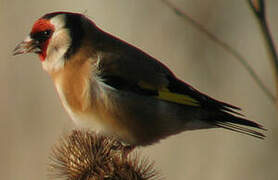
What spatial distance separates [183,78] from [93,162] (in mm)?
3036

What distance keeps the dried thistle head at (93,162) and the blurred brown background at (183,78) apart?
93.4 inches

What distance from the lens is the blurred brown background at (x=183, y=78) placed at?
7547mm

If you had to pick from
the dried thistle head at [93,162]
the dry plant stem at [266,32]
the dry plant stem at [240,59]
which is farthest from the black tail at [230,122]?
the dry plant stem at [266,32]

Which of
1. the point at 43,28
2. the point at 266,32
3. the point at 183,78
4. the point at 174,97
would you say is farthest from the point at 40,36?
the point at 266,32

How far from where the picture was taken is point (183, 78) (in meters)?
7.79

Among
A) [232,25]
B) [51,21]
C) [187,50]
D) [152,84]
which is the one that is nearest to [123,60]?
[152,84]

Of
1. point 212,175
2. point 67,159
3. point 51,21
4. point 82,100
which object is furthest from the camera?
point 212,175

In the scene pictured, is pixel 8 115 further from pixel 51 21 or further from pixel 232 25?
pixel 232 25

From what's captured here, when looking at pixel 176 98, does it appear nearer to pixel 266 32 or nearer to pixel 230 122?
pixel 230 122

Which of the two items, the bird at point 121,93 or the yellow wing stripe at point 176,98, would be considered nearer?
the bird at point 121,93

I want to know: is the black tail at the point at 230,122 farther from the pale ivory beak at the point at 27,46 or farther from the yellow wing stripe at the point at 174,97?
the pale ivory beak at the point at 27,46

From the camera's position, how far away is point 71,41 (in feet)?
19.6

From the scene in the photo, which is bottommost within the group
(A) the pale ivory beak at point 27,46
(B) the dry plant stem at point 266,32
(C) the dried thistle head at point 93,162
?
(C) the dried thistle head at point 93,162

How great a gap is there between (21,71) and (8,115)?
2.10 feet
